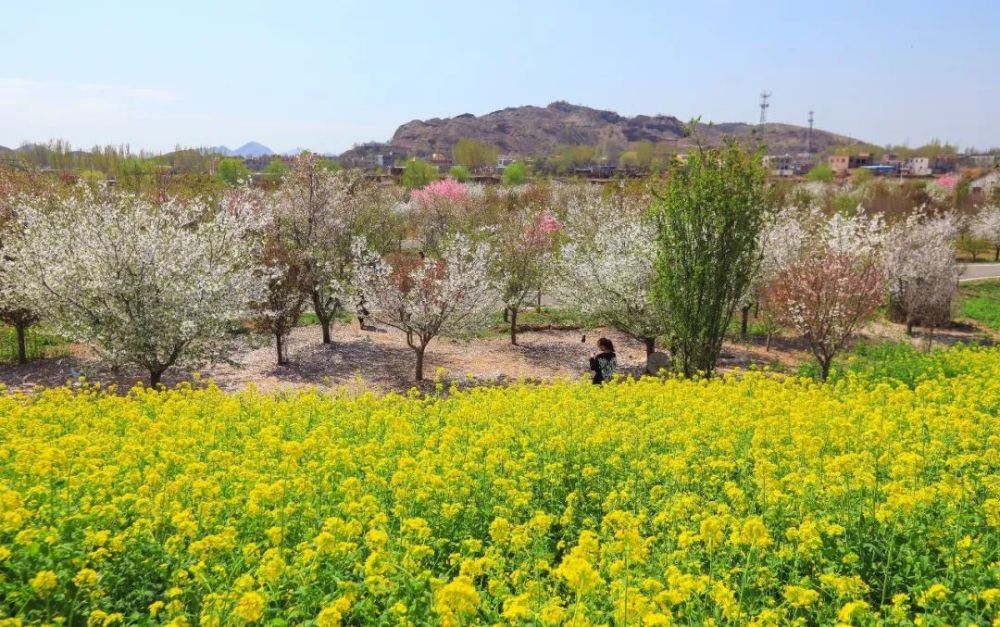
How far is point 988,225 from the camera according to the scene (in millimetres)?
43219

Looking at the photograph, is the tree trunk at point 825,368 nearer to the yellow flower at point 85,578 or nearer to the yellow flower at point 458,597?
the yellow flower at point 458,597

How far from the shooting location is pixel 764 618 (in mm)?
3520

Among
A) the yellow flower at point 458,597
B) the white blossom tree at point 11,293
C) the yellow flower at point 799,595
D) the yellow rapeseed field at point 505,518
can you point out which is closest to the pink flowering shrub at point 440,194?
the white blossom tree at point 11,293

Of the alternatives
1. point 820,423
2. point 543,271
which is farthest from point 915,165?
point 820,423

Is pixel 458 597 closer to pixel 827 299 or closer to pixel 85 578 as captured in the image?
pixel 85 578

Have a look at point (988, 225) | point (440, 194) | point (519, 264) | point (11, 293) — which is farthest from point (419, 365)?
point (988, 225)

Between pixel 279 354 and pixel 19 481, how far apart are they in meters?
11.5

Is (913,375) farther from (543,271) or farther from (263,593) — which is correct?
(263,593)

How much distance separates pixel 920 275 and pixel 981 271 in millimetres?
21642

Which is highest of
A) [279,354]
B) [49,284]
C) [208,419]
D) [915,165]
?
[915,165]

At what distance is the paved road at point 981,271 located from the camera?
36053 mm

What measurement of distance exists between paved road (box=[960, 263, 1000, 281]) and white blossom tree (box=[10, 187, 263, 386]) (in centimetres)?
3578

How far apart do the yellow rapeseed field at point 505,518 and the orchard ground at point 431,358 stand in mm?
6130

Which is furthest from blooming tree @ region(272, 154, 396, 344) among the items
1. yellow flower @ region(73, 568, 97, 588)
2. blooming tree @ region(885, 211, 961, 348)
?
blooming tree @ region(885, 211, 961, 348)
